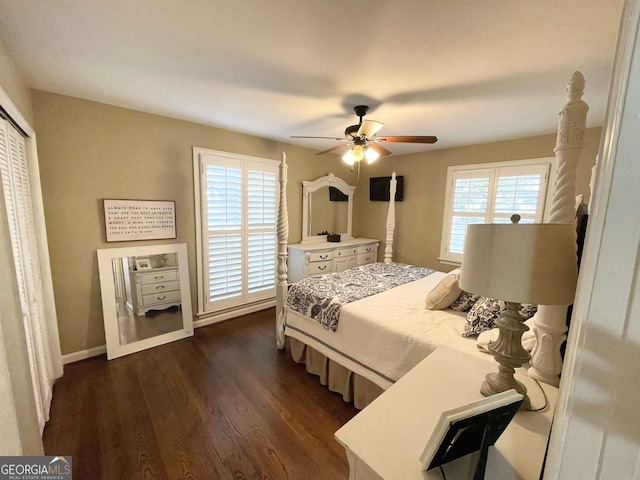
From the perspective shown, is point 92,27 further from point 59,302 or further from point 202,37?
point 59,302

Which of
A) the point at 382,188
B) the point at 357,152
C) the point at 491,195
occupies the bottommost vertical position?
the point at 491,195

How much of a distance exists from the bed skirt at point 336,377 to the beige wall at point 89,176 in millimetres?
1856

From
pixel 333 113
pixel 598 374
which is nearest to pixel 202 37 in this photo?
pixel 333 113

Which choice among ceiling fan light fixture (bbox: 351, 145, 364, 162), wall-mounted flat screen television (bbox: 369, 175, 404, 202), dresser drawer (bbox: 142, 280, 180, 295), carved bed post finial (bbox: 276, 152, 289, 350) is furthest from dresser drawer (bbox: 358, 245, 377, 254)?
dresser drawer (bbox: 142, 280, 180, 295)

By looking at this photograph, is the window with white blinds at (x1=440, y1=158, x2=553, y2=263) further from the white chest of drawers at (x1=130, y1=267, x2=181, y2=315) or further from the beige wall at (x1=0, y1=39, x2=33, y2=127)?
the beige wall at (x1=0, y1=39, x2=33, y2=127)

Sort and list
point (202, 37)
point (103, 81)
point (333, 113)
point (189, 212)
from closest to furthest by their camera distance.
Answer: point (202, 37) → point (103, 81) → point (333, 113) → point (189, 212)

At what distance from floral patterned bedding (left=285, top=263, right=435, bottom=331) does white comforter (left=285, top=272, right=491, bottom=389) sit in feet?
0.26

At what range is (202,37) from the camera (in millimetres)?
1440

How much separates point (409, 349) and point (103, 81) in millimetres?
2926

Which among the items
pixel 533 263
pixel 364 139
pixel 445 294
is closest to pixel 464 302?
pixel 445 294

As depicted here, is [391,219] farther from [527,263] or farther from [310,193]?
[527,263]

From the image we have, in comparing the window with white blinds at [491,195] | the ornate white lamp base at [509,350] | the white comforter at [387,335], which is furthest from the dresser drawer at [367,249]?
the ornate white lamp base at [509,350]

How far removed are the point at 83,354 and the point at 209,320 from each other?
1.17 meters

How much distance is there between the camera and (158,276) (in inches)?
112
